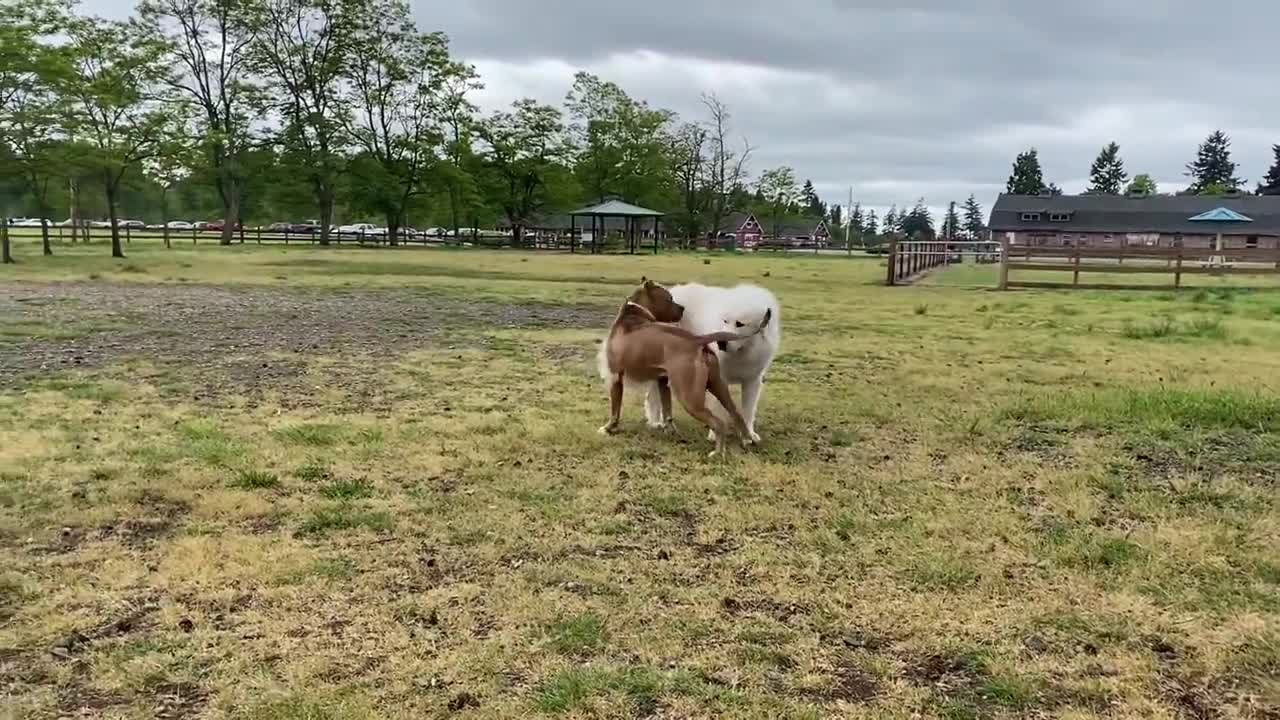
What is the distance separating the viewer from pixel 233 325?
39.5ft

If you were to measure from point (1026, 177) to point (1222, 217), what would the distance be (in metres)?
45.7

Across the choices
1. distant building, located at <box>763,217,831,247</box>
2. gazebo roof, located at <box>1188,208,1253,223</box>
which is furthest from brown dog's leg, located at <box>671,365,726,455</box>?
distant building, located at <box>763,217,831,247</box>

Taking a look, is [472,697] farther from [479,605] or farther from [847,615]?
[847,615]

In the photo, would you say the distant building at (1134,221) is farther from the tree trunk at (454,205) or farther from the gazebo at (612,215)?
the tree trunk at (454,205)

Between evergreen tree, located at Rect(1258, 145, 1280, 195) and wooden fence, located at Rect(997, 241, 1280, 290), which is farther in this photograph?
evergreen tree, located at Rect(1258, 145, 1280, 195)

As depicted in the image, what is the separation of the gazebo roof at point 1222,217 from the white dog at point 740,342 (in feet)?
239

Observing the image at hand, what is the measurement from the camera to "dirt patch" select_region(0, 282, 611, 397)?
8.62 metres

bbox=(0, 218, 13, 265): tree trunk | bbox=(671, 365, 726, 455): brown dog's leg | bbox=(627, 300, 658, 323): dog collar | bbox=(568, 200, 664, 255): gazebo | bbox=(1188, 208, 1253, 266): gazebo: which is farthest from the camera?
bbox=(1188, 208, 1253, 266): gazebo

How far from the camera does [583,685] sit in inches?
111

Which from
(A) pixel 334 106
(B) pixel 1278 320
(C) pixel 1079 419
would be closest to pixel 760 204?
(A) pixel 334 106

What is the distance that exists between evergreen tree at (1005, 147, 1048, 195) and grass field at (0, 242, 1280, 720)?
11082cm

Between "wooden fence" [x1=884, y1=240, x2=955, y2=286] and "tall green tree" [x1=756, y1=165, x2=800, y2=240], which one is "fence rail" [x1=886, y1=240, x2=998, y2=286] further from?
"tall green tree" [x1=756, y1=165, x2=800, y2=240]

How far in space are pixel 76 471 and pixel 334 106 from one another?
167ft

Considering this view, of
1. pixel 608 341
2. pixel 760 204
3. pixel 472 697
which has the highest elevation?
pixel 760 204
